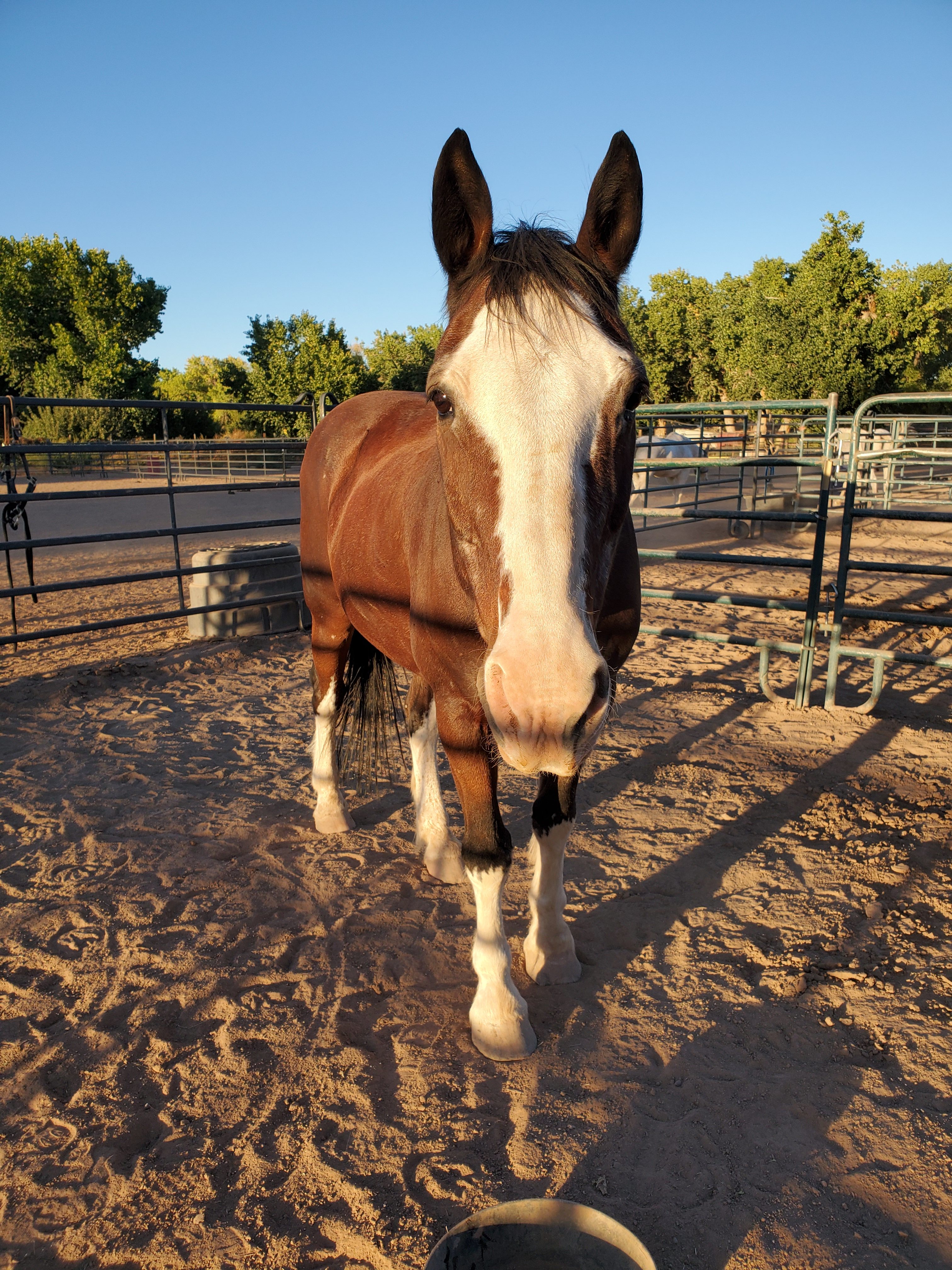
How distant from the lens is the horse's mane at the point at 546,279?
1489 millimetres

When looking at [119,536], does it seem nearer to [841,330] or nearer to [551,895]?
[551,895]

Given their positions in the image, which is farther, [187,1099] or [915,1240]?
[187,1099]

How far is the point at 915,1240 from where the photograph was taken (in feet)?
4.77

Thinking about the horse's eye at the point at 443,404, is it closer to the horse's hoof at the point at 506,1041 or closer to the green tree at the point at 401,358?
the horse's hoof at the point at 506,1041

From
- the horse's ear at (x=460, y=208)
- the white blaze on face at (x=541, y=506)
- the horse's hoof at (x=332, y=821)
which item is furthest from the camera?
the horse's hoof at (x=332, y=821)

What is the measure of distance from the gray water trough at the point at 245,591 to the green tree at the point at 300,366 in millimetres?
31051

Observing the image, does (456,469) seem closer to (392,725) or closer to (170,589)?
(392,725)

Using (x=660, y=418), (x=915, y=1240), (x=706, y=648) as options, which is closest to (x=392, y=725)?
(x=915, y=1240)

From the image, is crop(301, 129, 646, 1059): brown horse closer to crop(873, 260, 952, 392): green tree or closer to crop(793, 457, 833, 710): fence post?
crop(793, 457, 833, 710): fence post

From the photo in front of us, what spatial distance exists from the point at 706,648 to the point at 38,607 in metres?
6.52

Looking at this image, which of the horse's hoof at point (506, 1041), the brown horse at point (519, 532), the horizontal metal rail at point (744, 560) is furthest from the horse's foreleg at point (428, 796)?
the horizontal metal rail at point (744, 560)

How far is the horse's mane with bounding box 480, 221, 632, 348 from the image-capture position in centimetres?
149

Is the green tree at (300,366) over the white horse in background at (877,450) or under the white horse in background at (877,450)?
over

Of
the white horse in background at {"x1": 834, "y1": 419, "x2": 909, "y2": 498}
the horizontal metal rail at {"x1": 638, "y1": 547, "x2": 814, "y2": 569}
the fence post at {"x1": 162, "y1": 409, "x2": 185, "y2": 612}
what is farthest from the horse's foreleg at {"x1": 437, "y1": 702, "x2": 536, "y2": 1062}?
the white horse in background at {"x1": 834, "y1": 419, "x2": 909, "y2": 498}
